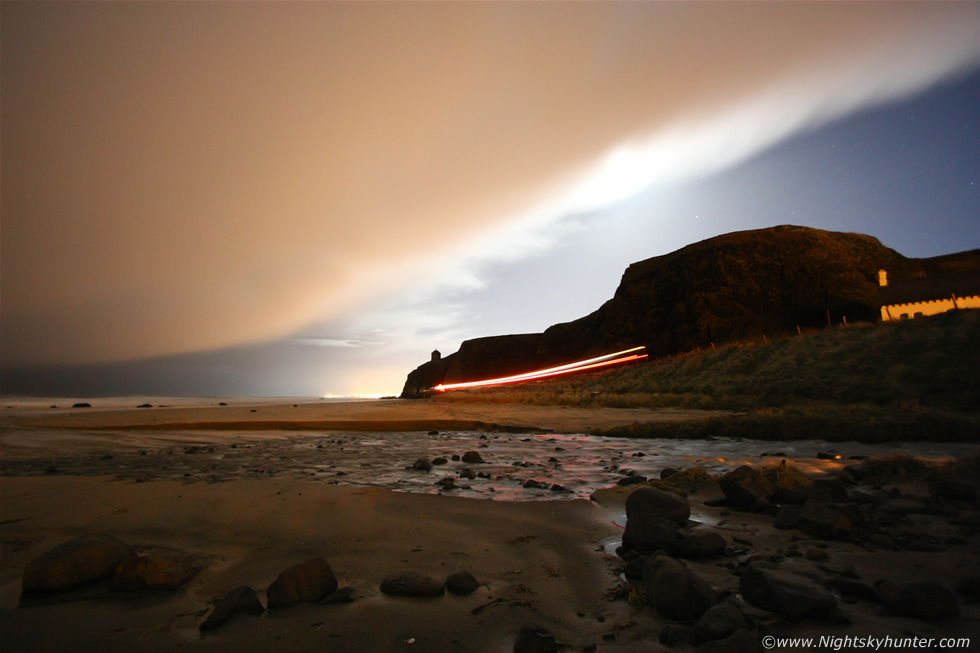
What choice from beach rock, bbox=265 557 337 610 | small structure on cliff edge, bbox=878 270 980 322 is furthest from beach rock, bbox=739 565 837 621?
small structure on cliff edge, bbox=878 270 980 322

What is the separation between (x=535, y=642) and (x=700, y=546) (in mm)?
1190

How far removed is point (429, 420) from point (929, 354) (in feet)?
40.1

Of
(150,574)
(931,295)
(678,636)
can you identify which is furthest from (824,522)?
(931,295)

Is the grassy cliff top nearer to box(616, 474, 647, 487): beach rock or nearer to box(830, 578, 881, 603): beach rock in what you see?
box(616, 474, 647, 487): beach rock

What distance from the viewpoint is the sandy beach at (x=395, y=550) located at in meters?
1.66

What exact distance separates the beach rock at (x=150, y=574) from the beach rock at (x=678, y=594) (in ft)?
7.02

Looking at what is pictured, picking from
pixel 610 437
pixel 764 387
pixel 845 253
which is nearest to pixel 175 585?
pixel 610 437

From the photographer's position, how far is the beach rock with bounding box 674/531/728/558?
230 cm

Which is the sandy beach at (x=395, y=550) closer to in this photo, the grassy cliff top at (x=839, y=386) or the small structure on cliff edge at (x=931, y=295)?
the grassy cliff top at (x=839, y=386)

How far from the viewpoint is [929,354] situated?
1087cm

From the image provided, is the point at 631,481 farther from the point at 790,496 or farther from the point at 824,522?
the point at 824,522

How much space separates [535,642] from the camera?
1553 millimetres

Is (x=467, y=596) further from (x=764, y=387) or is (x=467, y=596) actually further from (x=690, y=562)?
(x=764, y=387)

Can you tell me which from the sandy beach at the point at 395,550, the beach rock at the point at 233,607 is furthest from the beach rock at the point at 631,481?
the beach rock at the point at 233,607
